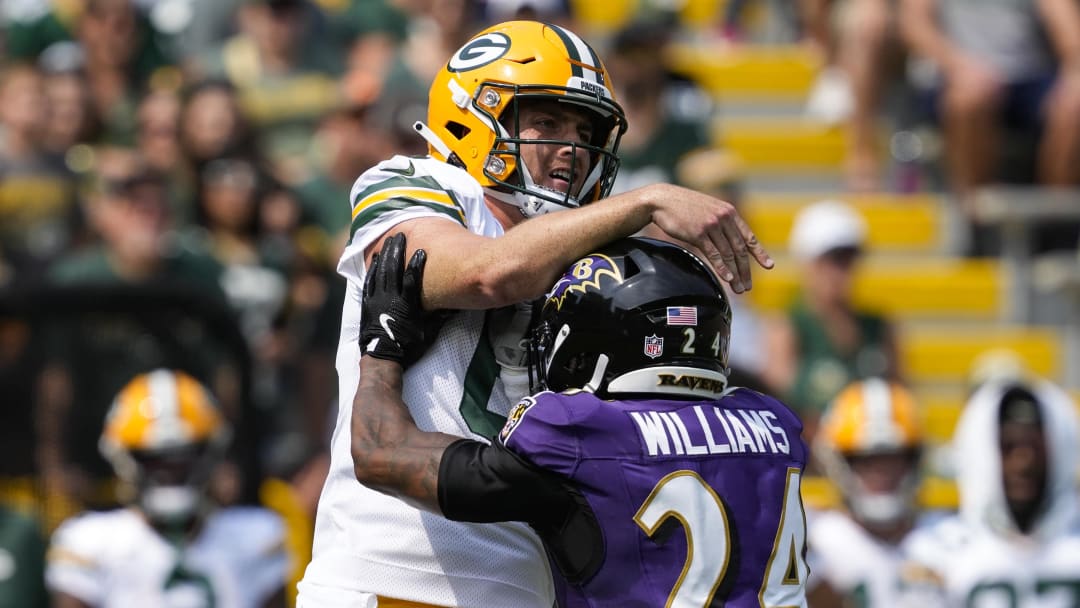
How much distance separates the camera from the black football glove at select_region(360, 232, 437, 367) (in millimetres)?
3373

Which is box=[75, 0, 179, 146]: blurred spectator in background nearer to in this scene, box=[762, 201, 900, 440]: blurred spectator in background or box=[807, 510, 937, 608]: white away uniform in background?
box=[762, 201, 900, 440]: blurred spectator in background

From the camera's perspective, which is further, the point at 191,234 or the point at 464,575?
the point at 191,234

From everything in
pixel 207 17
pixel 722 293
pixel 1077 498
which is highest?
pixel 207 17

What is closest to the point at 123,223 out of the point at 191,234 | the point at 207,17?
the point at 191,234

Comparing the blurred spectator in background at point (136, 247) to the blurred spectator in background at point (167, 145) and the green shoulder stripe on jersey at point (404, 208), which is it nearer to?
the blurred spectator in background at point (167, 145)

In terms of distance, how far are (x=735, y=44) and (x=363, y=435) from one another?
847 cm

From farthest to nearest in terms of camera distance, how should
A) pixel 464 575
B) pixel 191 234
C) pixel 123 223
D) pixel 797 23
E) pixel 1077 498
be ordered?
1. pixel 797 23
2. pixel 191 234
3. pixel 123 223
4. pixel 1077 498
5. pixel 464 575

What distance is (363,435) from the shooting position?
334 centimetres

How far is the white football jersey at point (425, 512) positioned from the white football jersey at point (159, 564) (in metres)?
3.27

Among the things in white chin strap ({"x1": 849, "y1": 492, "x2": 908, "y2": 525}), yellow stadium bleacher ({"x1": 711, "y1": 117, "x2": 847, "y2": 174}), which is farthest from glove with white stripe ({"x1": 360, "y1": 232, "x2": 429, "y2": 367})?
yellow stadium bleacher ({"x1": 711, "y1": 117, "x2": 847, "y2": 174})

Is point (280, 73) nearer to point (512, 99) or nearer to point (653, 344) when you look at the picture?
point (512, 99)

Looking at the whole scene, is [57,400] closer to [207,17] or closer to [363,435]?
[207,17]

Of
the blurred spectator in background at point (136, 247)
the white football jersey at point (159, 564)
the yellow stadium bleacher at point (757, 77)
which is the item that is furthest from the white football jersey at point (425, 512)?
the yellow stadium bleacher at point (757, 77)

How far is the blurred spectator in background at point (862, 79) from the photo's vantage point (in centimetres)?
958
